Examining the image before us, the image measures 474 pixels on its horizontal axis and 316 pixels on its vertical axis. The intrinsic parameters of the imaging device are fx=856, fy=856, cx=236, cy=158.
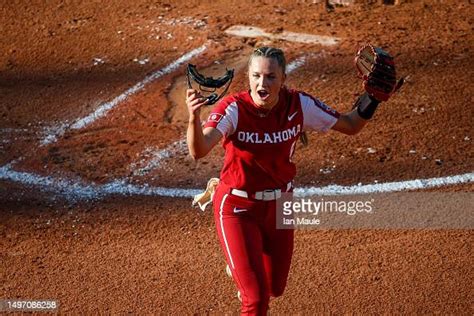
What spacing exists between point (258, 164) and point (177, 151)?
3.02m

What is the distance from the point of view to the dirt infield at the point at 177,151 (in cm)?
641

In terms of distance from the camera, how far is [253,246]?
5336 mm

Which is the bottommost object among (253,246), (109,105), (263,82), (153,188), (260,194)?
(109,105)

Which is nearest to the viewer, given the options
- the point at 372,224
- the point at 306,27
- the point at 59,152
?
the point at 372,224

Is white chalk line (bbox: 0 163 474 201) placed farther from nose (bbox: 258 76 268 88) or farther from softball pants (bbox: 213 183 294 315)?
nose (bbox: 258 76 268 88)

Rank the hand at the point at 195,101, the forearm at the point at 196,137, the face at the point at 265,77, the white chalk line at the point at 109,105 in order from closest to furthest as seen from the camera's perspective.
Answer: the hand at the point at 195,101 → the forearm at the point at 196,137 → the face at the point at 265,77 → the white chalk line at the point at 109,105

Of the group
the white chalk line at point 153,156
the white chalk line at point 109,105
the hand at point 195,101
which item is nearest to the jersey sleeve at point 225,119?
the hand at point 195,101

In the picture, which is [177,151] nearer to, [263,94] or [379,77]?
[379,77]

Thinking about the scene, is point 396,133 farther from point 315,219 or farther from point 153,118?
point 153,118

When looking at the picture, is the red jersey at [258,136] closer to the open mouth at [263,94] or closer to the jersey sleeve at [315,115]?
the jersey sleeve at [315,115]

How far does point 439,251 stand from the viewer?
6.71 m

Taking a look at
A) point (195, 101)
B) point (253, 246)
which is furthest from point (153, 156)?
point (195, 101)

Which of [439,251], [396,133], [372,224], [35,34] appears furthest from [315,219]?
[35,34]

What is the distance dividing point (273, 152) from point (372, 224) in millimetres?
2082
